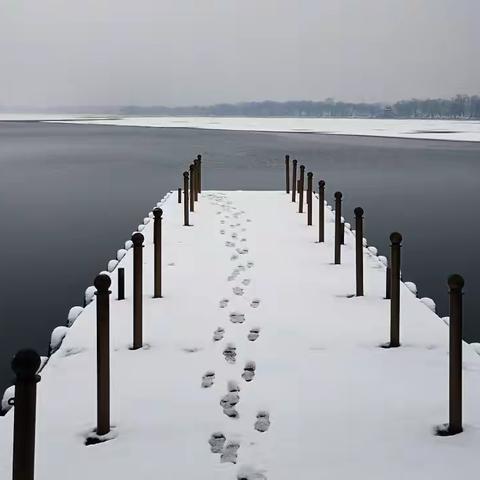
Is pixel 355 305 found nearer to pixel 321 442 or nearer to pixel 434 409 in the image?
pixel 434 409

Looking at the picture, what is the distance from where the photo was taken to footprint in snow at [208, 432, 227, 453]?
3.91 m

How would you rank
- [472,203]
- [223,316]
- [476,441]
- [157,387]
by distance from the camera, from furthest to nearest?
[472,203], [223,316], [157,387], [476,441]

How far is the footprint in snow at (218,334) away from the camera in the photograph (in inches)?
231

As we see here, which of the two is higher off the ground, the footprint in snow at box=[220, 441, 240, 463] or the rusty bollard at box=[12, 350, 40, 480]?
the rusty bollard at box=[12, 350, 40, 480]

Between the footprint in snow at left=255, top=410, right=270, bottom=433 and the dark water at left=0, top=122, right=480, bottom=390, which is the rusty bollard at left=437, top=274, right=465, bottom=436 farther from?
the dark water at left=0, top=122, right=480, bottom=390

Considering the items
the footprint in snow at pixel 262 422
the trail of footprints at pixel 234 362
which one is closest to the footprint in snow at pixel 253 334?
→ the trail of footprints at pixel 234 362

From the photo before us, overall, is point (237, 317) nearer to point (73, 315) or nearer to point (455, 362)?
point (73, 315)

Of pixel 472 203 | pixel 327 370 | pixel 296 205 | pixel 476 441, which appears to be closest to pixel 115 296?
pixel 327 370

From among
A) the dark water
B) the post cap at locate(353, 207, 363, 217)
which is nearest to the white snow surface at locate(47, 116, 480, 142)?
the dark water

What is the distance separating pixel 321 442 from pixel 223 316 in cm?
266

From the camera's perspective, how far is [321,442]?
4.02m

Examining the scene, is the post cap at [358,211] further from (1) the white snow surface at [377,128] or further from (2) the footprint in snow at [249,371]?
(1) the white snow surface at [377,128]

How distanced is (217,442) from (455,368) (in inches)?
56.3

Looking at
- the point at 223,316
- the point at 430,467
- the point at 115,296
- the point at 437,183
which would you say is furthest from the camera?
the point at 437,183
